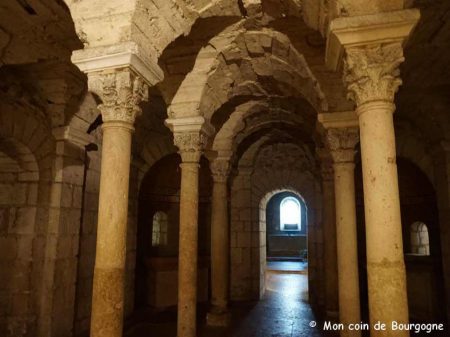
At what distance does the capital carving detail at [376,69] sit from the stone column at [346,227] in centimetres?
227

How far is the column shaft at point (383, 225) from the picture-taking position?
8.65 ft

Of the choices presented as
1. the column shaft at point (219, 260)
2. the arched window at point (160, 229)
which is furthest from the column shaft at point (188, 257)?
the arched window at point (160, 229)

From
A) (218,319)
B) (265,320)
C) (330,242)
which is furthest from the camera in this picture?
(265,320)

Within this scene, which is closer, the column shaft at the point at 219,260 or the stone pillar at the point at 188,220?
the stone pillar at the point at 188,220

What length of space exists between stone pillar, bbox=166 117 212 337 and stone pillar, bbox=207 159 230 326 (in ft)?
6.21

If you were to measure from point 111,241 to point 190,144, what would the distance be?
2.66 meters

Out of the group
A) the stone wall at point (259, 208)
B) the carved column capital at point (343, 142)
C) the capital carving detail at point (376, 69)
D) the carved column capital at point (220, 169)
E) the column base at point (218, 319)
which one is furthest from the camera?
the stone wall at point (259, 208)

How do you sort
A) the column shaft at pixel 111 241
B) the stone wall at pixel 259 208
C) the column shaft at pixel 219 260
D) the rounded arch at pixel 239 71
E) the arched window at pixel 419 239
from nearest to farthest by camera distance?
the column shaft at pixel 111 241 < the rounded arch at pixel 239 71 < the column shaft at pixel 219 260 < the arched window at pixel 419 239 < the stone wall at pixel 259 208

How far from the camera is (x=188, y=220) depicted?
539 cm

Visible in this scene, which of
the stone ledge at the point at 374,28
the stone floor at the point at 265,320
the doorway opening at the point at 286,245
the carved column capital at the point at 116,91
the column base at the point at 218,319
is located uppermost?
the stone ledge at the point at 374,28

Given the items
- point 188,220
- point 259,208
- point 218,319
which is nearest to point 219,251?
point 218,319

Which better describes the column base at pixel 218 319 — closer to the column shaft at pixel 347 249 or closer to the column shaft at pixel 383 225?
the column shaft at pixel 347 249

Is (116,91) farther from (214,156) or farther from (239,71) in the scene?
(214,156)

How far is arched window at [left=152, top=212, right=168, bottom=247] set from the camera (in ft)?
33.0
